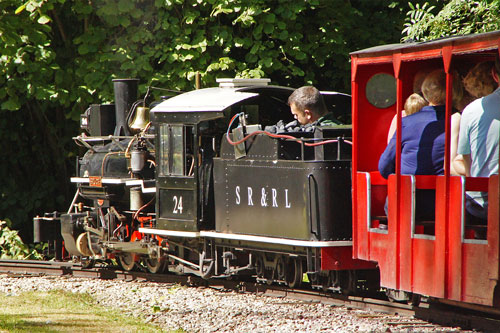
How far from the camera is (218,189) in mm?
9727

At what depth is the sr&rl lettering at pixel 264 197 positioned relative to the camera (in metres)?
8.77

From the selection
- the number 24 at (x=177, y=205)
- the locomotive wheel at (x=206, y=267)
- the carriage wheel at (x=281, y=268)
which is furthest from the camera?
the number 24 at (x=177, y=205)

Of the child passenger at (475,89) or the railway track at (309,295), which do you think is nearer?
the child passenger at (475,89)

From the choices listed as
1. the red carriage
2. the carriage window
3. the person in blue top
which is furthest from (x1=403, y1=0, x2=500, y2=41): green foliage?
the person in blue top

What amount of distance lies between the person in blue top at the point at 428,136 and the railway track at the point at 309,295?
3.28ft

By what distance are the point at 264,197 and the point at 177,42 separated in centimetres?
507

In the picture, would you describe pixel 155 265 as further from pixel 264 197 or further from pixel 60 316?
pixel 264 197

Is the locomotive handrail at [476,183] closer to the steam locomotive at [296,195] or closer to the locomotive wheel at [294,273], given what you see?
the steam locomotive at [296,195]

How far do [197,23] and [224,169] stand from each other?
4.52 meters

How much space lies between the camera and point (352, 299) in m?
8.63

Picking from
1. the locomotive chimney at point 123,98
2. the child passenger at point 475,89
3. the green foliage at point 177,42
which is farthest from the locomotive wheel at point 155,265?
the child passenger at point 475,89

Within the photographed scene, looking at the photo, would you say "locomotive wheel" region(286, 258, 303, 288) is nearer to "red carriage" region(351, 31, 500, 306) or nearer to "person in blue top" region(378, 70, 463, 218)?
"red carriage" region(351, 31, 500, 306)

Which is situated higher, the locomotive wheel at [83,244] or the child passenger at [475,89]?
the child passenger at [475,89]

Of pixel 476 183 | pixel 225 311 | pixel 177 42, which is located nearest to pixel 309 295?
pixel 225 311
